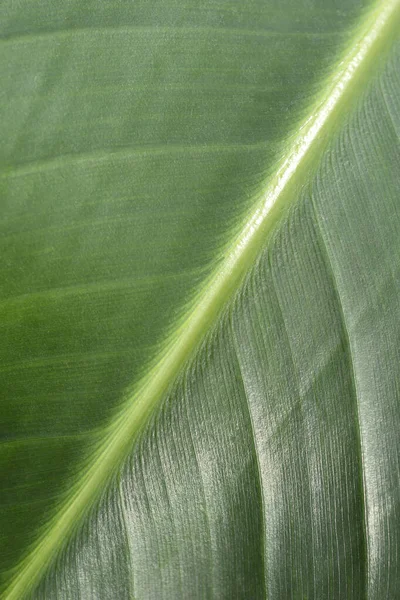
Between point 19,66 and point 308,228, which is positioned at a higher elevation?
point 19,66

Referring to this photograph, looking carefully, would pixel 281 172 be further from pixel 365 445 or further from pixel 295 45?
pixel 365 445

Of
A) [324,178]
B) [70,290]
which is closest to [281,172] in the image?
[324,178]

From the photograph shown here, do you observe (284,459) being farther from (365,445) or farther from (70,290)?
(70,290)

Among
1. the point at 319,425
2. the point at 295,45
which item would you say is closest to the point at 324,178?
the point at 295,45

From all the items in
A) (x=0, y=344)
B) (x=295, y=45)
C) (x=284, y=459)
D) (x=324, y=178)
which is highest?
(x=295, y=45)

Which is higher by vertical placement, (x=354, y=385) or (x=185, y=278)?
(x=185, y=278)

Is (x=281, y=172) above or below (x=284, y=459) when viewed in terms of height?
above
